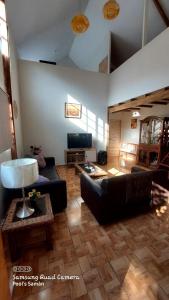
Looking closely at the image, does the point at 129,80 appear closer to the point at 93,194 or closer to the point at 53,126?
the point at 53,126

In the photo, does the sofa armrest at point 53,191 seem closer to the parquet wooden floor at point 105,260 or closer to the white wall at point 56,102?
the parquet wooden floor at point 105,260

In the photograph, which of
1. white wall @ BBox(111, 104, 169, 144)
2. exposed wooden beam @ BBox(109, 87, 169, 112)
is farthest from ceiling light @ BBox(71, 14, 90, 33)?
white wall @ BBox(111, 104, 169, 144)

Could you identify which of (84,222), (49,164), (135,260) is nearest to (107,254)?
(135,260)

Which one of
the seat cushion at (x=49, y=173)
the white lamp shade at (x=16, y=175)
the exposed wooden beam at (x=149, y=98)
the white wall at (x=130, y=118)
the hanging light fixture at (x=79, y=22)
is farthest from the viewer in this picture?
the white wall at (x=130, y=118)

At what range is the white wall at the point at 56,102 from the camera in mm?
4614

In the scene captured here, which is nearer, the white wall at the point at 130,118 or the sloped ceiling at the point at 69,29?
the sloped ceiling at the point at 69,29

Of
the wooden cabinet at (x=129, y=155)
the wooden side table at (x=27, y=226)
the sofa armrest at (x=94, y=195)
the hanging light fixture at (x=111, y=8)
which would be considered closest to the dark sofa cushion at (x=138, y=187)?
the sofa armrest at (x=94, y=195)

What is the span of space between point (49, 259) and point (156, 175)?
7.18 feet

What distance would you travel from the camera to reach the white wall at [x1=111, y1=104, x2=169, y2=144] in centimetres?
441

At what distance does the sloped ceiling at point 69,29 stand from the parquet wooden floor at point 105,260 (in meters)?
4.39

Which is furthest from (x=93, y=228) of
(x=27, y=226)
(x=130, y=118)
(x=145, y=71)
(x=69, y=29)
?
(x=69, y=29)

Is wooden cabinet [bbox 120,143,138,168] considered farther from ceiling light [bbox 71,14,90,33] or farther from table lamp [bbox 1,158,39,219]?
table lamp [bbox 1,158,39,219]

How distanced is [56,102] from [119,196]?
4009 mm

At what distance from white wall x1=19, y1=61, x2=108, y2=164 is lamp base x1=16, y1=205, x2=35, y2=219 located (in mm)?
3393
